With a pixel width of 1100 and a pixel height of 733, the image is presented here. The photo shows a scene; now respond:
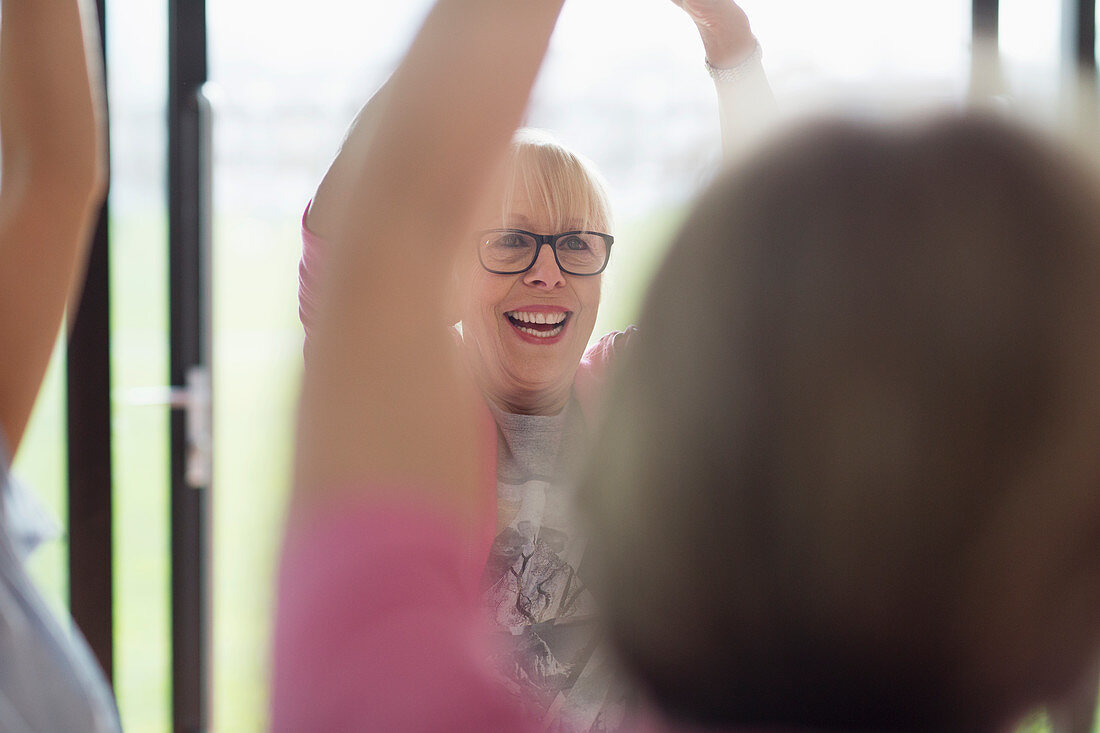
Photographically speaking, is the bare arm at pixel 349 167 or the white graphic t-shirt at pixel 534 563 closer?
the bare arm at pixel 349 167

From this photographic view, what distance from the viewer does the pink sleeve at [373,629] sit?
0.25 meters

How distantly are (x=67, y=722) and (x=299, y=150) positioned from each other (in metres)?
1.88

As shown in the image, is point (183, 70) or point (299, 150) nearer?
point (183, 70)

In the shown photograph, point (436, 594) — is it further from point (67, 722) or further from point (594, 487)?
point (67, 722)

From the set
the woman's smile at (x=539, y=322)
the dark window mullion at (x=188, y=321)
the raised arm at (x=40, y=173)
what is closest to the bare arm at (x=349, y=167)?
the raised arm at (x=40, y=173)

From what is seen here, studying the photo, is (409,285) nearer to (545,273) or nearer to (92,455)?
(545,273)

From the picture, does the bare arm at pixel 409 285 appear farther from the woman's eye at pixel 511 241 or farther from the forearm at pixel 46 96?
the woman's eye at pixel 511 241

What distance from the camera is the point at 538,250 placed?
4.02 ft

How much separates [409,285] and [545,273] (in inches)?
39.1

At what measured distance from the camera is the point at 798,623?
10.2 inches

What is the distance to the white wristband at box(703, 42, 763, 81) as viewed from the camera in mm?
974

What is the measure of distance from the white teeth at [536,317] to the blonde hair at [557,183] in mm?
135

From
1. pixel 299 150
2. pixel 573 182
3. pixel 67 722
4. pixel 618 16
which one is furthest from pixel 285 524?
pixel 299 150

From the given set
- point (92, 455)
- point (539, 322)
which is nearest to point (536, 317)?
point (539, 322)
